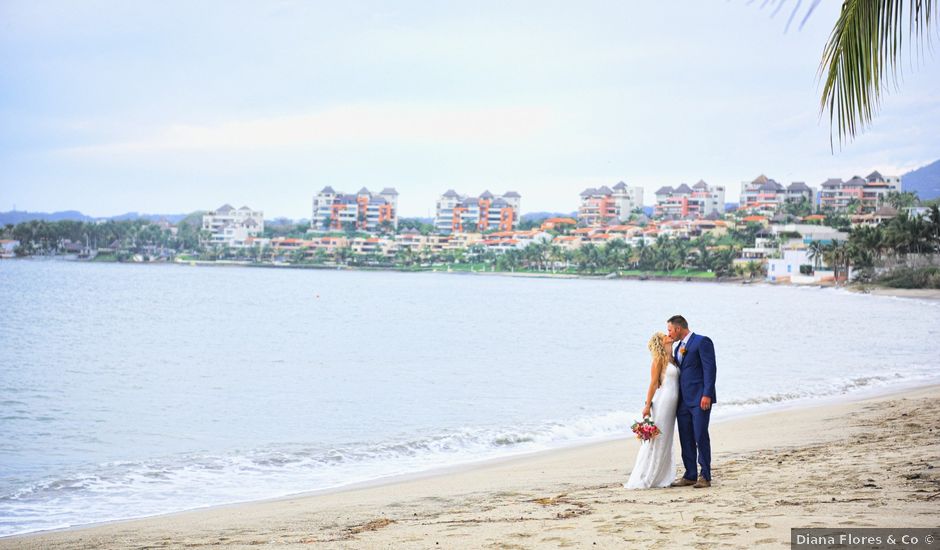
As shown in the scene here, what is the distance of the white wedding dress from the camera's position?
845 centimetres

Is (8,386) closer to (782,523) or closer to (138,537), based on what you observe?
(138,537)

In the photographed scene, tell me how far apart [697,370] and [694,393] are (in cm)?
21

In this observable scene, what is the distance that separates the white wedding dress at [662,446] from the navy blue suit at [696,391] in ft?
0.26

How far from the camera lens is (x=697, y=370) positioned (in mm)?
8258

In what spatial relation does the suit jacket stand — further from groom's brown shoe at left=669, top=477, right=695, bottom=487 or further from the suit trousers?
groom's brown shoe at left=669, top=477, right=695, bottom=487

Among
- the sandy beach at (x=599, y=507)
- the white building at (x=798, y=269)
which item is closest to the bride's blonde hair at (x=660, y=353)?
the sandy beach at (x=599, y=507)

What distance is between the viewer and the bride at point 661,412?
8.45 meters

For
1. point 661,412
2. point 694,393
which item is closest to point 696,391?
point 694,393

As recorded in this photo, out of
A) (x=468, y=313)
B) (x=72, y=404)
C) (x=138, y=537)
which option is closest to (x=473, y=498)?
(x=138, y=537)

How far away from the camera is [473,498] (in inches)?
369

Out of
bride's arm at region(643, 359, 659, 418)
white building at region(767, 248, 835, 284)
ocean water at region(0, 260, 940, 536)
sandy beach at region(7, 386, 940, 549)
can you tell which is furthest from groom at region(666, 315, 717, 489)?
white building at region(767, 248, 835, 284)

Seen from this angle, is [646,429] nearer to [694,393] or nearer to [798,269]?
[694,393]

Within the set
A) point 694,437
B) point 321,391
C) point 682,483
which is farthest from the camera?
point 321,391

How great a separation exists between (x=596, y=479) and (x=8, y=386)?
20291mm
